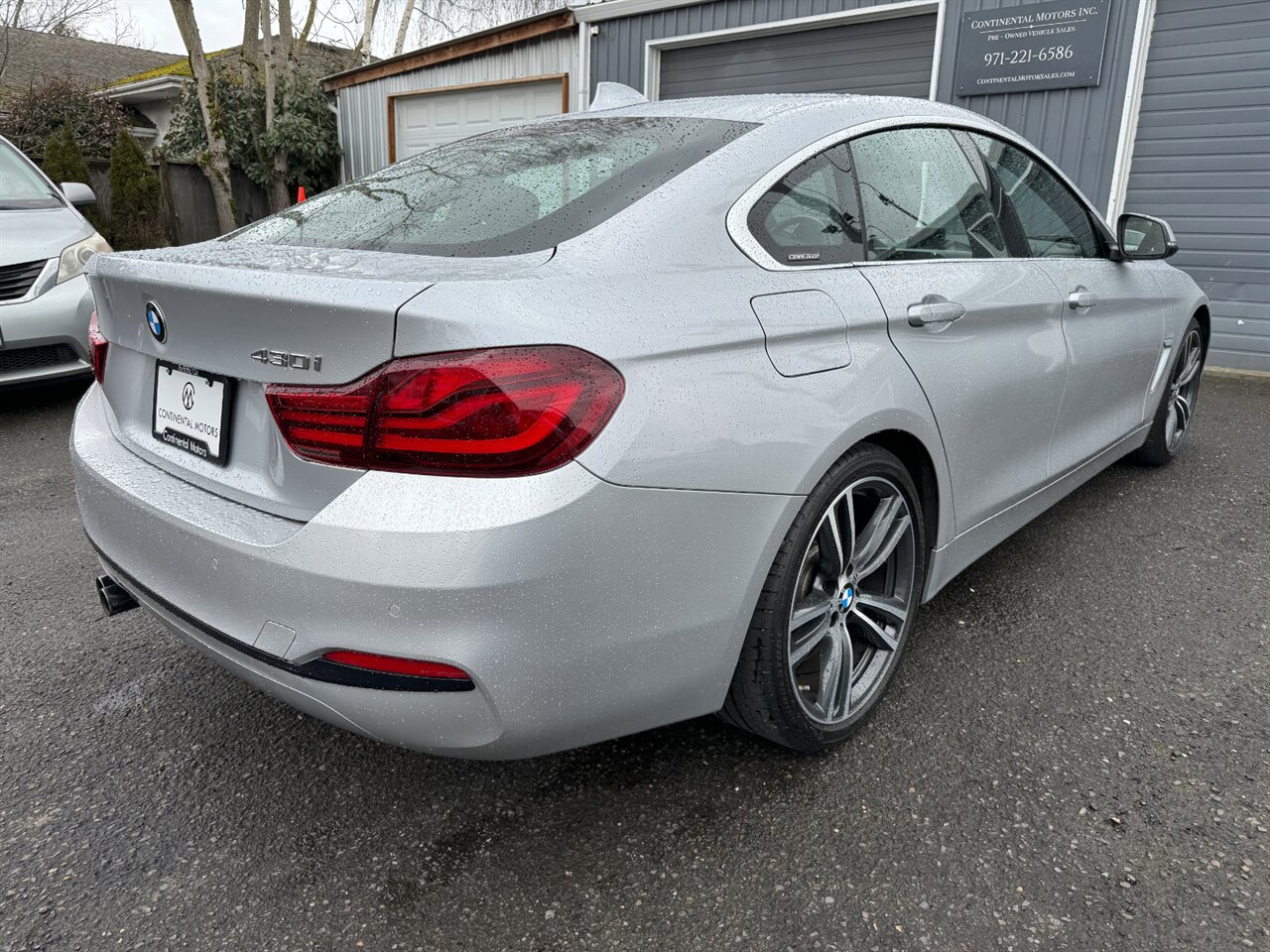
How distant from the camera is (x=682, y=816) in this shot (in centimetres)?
194

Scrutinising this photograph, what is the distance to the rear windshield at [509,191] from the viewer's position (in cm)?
183

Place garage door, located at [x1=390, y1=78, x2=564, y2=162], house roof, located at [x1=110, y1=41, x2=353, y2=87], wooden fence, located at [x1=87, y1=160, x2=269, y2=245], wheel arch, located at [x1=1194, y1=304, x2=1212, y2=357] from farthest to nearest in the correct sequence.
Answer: house roof, located at [x1=110, y1=41, x2=353, y2=87] < wooden fence, located at [x1=87, y1=160, x2=269, y2=245] < garage door, located at [x1=390, y1=78, x2=564, y2=162] < wheel arch, located at [x1=1194, y1=304, x2=1212, y2=357]

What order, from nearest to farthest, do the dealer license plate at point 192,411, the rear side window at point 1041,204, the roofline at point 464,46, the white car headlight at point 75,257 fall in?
1. the dealer license plate at point 192,411
2. the rear side window at point 1041,204
3. the white car headlight at point 75,257
4. the roofline at point 464,46

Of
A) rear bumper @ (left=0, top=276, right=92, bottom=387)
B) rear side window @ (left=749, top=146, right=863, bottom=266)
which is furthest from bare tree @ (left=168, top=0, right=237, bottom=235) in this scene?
rear side window @ (left=749, top=146, right=863, bottom=266)

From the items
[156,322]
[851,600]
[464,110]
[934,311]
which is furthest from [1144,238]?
[464,110]

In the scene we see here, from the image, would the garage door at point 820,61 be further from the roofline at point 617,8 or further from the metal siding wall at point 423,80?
the metal siding wall at point 423,80

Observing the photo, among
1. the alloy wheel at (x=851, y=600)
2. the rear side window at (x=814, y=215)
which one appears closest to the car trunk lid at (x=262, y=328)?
the rear side window at (x=814, y=215)

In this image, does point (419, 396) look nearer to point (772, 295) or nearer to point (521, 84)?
point (772, 295)

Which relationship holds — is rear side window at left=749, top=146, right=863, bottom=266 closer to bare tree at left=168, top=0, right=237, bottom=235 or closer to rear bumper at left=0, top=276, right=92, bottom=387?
rear bumper at left=0, top=276, right=92, bottom=387

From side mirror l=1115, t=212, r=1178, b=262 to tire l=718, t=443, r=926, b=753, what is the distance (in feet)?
5.74

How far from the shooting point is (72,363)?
518cm

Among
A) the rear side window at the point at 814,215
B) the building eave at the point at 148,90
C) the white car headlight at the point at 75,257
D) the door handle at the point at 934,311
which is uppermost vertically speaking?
the building eave at the point at 148,90

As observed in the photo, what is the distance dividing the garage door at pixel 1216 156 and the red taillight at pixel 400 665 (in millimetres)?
7541

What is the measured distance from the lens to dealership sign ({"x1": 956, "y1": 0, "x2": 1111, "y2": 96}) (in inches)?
285
